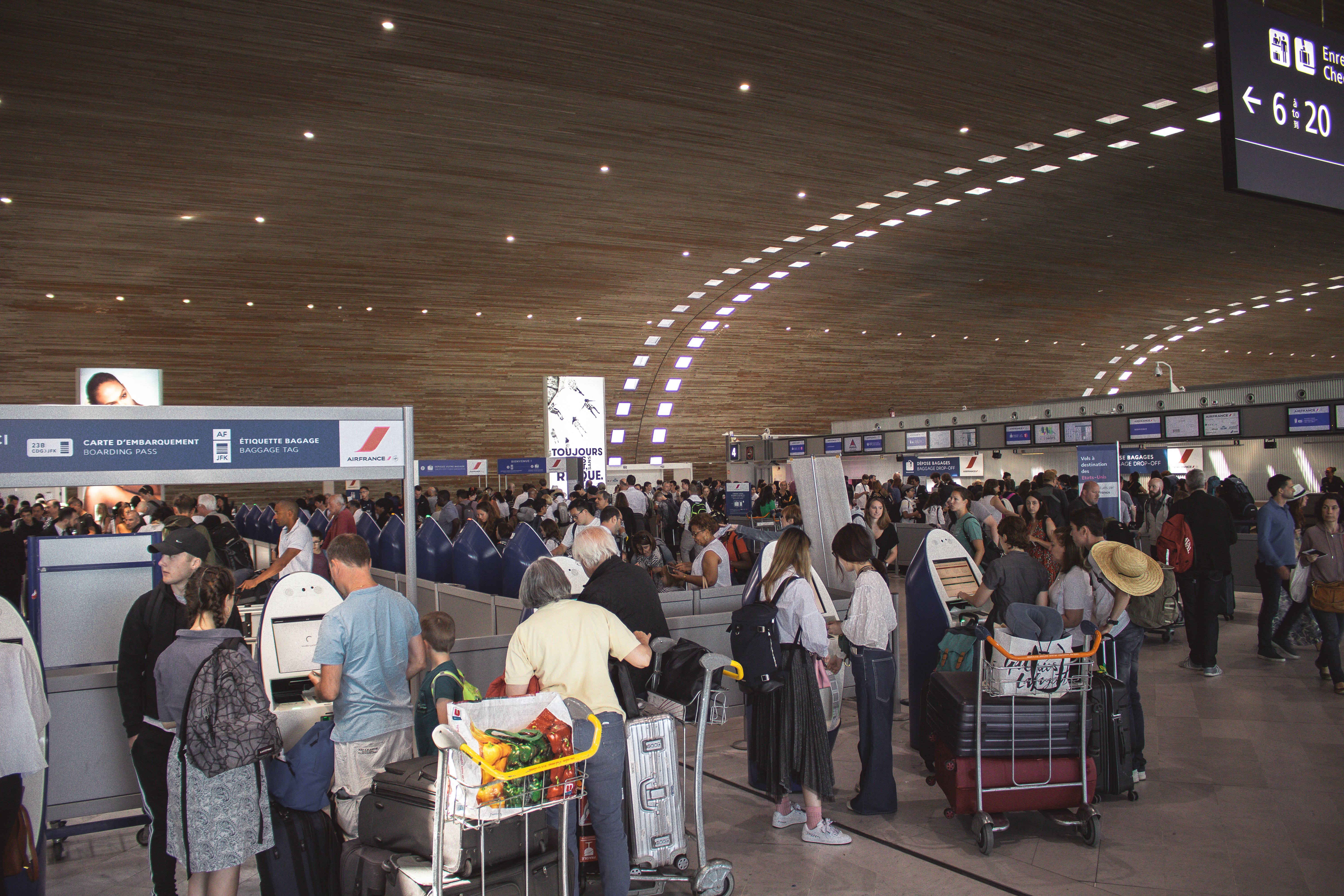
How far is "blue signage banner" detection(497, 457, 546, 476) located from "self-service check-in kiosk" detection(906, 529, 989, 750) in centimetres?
2124

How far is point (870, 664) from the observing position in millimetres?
4691

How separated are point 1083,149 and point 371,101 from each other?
12.8 metres

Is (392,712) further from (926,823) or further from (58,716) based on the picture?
(926,823)

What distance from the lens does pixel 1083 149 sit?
16.5 m

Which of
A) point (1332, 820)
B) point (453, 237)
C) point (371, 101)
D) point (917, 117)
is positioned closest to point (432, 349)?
point (453, 237)

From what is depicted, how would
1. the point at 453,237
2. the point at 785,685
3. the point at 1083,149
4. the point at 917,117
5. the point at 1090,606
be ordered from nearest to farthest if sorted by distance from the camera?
the point at 785,685, the point at 1090,606, the point at 917,117, the point at 1083,149, the point at 453,237

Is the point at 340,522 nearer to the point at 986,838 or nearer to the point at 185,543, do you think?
the point at 185,543

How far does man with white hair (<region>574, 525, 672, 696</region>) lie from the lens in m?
4.16

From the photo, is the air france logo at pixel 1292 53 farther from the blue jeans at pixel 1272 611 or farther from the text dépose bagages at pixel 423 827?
the text dépose bagages at pixel 423 827

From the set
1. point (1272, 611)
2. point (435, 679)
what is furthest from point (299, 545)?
point (1272, 611)

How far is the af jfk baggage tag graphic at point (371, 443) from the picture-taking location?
520cm

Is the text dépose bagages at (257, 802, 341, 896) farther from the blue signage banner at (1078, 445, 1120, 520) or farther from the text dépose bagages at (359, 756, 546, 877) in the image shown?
the blue signage banner at (1078, 445, 1120, 520)

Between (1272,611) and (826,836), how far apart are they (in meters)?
6.18

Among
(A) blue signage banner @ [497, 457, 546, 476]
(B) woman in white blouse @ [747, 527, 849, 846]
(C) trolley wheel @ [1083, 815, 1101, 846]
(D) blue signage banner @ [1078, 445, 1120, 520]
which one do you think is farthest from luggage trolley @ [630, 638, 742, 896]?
(A) blue signage banner @ [497, 457, 546, 476]
